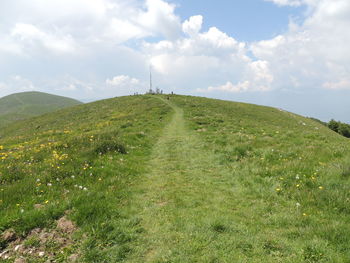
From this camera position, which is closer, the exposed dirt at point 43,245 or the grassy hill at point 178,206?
the exposed dirt at point 43,245

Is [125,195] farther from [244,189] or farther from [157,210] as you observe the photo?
[244,189]

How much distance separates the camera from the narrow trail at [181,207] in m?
5.08

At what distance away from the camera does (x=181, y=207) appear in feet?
22.9

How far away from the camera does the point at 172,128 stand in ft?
69.5

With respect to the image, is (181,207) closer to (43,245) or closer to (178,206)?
(178,206)

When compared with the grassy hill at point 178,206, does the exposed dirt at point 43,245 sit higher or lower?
lower

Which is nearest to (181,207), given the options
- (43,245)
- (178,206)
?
(178,206)

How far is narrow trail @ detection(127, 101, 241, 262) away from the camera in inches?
200

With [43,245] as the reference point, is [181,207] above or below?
above

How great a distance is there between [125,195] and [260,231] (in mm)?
4535


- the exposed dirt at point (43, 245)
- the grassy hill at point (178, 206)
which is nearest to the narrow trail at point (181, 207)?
the grassy hill at point (178, 206)

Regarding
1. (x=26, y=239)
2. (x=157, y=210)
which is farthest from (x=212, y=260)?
(x=26, y=239)

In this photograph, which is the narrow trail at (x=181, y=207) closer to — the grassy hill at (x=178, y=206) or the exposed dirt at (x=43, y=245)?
the grassy hill at (x=178, y=206)

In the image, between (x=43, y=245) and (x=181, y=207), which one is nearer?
(x=43, y=245)
